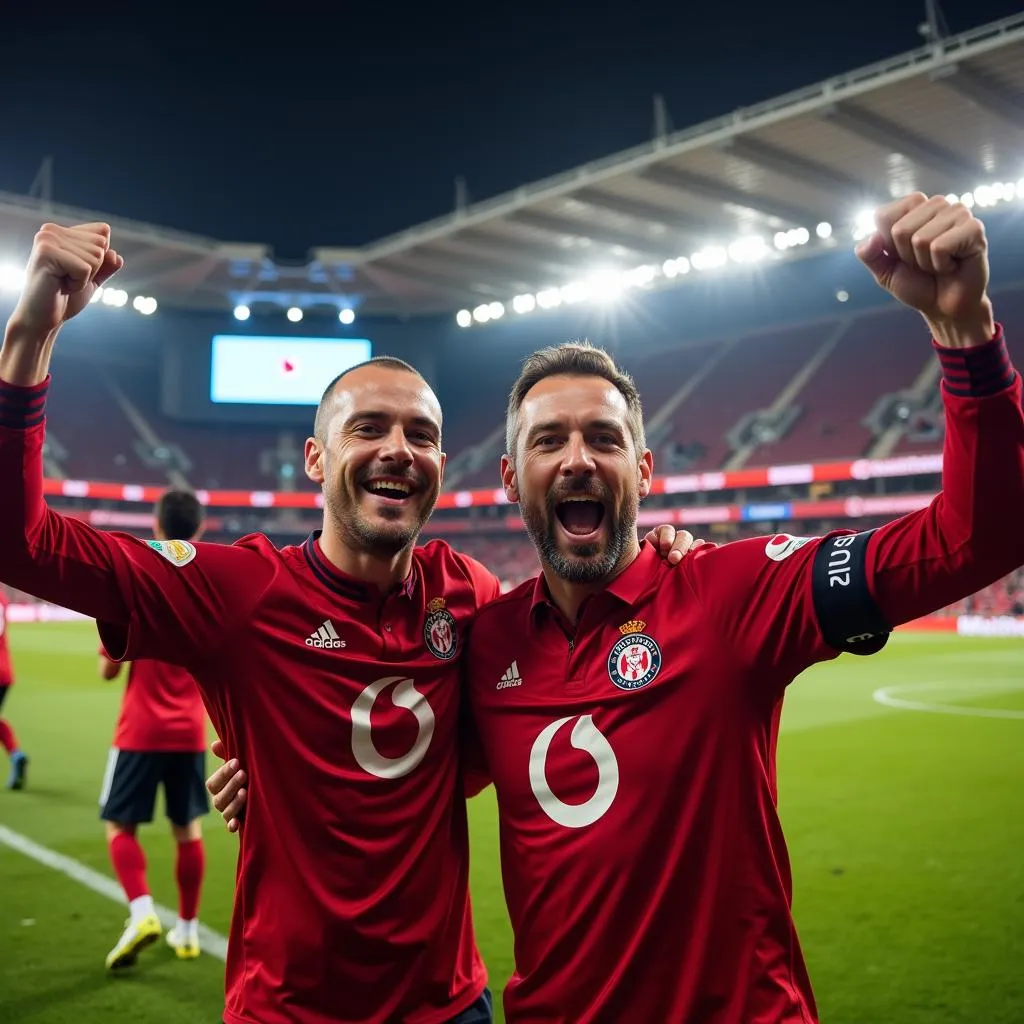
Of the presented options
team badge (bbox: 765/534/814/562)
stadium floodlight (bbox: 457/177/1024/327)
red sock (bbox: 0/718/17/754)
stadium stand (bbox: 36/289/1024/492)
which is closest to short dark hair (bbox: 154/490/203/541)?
team badge (bbox: 765/534/814/562)

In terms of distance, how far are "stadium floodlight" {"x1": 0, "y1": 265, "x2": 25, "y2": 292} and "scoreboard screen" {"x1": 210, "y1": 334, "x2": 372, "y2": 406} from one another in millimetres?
9224

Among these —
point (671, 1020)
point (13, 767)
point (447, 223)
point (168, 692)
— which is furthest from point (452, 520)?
point (671, 1020)

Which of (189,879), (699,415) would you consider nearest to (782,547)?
(189,879)

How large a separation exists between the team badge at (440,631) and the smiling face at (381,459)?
21cm

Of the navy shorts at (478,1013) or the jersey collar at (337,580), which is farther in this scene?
the jersey collar at (337,580)

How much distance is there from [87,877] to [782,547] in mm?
5305

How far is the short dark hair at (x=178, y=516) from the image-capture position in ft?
15.9

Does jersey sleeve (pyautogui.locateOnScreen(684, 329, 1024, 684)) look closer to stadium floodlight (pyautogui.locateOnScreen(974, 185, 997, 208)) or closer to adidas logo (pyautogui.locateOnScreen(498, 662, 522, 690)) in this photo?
adidas logo (pyautogui.locateOnScreen(498, 662, 522, 690))

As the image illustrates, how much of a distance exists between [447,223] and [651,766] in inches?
1321

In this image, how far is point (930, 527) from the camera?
1830mm

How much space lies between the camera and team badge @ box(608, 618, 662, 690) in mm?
2129

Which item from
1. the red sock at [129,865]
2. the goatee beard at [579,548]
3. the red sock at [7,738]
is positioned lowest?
the red sock at [7,738]

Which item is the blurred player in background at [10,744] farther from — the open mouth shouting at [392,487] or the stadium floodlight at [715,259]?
the stadium floodlight at [715,259]

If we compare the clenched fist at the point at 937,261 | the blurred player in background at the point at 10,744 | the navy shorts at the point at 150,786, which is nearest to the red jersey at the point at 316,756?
the clenched fist at the point at 937,261
